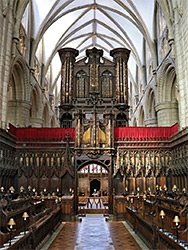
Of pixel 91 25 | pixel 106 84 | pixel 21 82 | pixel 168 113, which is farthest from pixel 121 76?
pixel 91 25

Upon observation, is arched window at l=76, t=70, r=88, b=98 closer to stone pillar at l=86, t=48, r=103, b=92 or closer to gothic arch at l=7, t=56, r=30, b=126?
stone pillar at l=86, t=48, r=103, b=92

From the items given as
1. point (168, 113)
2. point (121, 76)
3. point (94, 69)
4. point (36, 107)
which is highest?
point (94, 69)

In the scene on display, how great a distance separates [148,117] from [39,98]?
1049cm

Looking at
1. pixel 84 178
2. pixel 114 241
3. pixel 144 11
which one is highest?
pixel 144 11

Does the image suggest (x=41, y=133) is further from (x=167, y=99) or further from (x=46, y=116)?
(x=46, y=116)

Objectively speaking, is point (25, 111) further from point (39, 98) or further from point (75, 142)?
point (75, 142)

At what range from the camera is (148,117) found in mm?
26156

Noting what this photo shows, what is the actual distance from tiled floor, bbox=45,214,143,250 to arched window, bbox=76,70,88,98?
12.5 meters

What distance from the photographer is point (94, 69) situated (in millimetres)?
23625

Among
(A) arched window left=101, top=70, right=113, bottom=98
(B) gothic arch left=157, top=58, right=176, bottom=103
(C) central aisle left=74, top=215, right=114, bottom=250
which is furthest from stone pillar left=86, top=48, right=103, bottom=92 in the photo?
(C) central aisle left=74, top=215, right=114, bottom=250

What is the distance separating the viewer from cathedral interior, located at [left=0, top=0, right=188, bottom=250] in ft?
30.4

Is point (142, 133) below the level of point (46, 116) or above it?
below

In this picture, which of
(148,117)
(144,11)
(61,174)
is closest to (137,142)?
(61,174)

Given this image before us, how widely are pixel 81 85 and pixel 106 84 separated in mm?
2102
